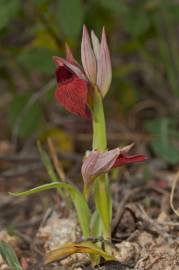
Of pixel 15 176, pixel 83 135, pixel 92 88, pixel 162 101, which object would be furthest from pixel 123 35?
pixel 92 88

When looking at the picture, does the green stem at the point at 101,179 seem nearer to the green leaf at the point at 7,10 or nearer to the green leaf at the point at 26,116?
the green leaf at the point at 7,10

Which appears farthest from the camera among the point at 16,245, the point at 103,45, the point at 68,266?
the point at 16,245

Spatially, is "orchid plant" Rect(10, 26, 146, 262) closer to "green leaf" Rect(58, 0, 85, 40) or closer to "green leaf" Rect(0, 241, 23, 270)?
"green leaf" Rect(0, 241, 23, 270)

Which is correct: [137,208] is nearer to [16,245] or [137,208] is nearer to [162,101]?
[16,245]

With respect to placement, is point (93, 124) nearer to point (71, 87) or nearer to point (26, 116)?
point (71, 87)

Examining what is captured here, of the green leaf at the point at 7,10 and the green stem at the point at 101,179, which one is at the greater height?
the green leaf at the point at 7,10

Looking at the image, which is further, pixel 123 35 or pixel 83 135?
pixel 123 35

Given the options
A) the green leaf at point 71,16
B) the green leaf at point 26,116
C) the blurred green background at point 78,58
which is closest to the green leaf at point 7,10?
the blurred green background at point 78,58
